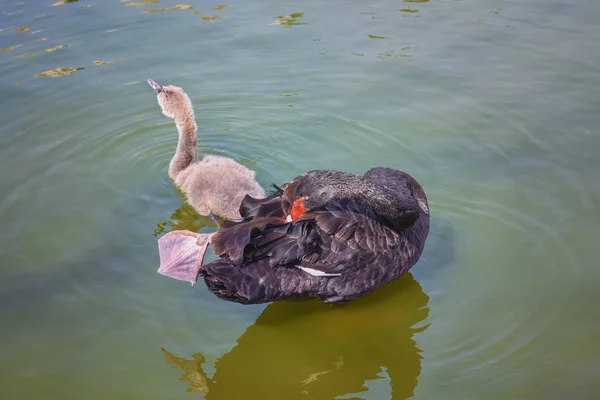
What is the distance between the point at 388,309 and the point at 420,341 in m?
0.40

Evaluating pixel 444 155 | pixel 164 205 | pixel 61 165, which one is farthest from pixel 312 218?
pixel 61 165

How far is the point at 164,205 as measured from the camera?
5340mm

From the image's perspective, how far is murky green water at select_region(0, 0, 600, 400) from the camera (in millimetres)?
3844

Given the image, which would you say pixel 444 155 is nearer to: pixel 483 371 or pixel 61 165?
pixel 483 371

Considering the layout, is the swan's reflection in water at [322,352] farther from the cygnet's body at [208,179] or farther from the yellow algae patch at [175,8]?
the yellow algae patch at [175,8]

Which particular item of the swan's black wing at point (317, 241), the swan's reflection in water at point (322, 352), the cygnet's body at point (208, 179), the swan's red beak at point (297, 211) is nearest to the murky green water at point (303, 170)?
the swan's reflection in water at point (322, 352)

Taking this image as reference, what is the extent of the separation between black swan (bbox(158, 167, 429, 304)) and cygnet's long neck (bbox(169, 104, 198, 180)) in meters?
1.37

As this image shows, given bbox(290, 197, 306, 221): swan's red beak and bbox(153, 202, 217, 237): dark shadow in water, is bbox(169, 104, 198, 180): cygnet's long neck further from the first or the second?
bbox(290, 197, 306, 221): swan's red beak

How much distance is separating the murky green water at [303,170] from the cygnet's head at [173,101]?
0.46 metres

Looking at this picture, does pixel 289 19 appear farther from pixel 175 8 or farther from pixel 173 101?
pixel 173 101

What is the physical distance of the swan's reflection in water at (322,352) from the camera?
3.73 m

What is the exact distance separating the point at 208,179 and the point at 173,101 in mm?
Answer: 968

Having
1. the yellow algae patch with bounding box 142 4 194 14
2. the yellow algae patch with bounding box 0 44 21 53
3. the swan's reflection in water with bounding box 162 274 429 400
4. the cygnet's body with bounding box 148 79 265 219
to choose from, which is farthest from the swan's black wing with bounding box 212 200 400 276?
the yellow algae patch with bounding box 142 4 194 14

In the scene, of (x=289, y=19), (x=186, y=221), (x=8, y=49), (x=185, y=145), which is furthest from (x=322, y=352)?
(x=8, y=49)
